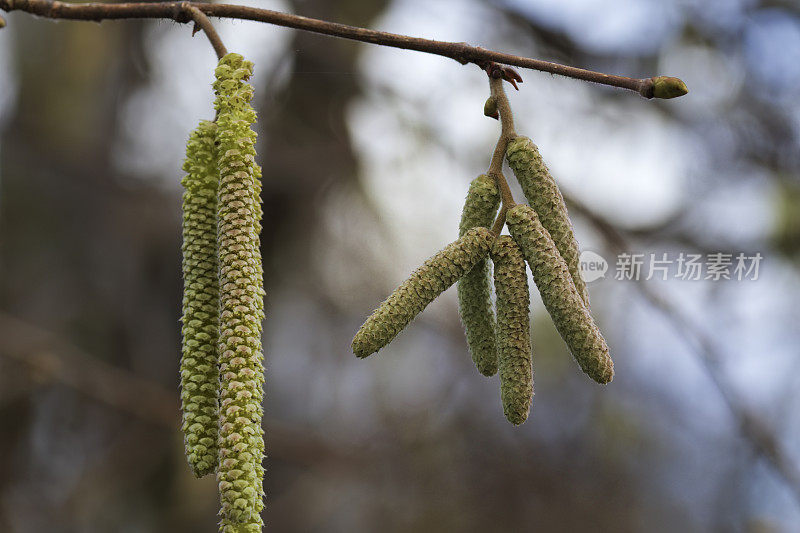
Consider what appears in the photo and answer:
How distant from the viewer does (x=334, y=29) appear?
72 cm

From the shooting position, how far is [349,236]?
253 centimetres

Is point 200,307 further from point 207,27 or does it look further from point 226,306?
point 207,27

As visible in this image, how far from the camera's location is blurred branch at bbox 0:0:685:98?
2.18 feet

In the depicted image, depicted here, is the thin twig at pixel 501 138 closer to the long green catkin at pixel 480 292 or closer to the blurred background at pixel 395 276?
the long green catkin at pixel 480 292

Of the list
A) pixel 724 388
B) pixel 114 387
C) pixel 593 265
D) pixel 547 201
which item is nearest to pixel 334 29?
pixel 547 201

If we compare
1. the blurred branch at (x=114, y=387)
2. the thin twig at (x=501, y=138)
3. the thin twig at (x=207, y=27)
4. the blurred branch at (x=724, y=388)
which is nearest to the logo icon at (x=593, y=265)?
the blurred branch at (x=724, y=388)

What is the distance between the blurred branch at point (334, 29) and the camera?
0.66 m

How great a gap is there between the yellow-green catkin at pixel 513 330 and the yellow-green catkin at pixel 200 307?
26cm

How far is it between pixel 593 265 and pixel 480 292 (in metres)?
0.98

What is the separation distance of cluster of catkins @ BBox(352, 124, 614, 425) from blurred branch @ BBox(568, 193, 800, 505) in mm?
1018

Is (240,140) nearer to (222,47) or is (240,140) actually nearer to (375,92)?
(222,47)

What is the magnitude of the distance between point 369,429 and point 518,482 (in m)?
0.58

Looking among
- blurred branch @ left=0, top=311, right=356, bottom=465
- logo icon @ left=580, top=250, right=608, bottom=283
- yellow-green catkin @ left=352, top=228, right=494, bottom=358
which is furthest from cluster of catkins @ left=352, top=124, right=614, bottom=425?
blurred branch @ left=0, top=311, right=356, bottom=465

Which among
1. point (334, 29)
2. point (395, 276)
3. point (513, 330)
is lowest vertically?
point (513, 330)
